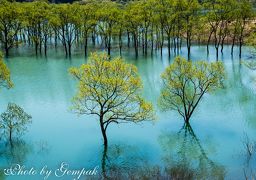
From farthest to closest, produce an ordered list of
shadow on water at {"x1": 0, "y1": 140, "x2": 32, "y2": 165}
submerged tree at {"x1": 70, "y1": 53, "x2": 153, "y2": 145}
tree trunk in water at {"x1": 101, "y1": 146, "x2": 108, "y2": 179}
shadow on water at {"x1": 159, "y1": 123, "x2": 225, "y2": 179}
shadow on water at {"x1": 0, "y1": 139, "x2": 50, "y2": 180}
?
submerged tree at {"x1": 70, "y1": 53, "x2": 153, "y2": 145}, shadow on water at {"x1": 0, "y1": 140, "x2": 32, "y2": 165}, shadow on water at {"x1": 0, "y1": 139, "x2": 50, "y2": 180}, tree trunk in water at {"x1": 101, "y1": 146, "x2": 108, "y2": 179}, shadow on water at {"x1": 159, "y1": 123, "x2": 225, "y2": 179}

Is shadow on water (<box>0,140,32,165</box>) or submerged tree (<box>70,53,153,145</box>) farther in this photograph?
→ submerged tree (<box>70,53,153,145</box>)

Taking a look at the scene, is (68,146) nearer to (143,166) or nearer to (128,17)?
(143,166)

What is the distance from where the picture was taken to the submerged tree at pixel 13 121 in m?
38.8

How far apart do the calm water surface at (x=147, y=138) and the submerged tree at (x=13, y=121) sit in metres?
1.22

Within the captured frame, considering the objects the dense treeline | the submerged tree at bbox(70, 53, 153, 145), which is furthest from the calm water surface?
the dense treeline

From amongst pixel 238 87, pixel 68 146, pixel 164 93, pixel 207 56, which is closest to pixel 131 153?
pixel 68 146

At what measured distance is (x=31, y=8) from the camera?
93188 millimetres

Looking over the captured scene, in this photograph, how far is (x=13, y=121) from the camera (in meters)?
40.4

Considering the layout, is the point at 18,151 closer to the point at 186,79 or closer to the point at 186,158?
the point at 186,158

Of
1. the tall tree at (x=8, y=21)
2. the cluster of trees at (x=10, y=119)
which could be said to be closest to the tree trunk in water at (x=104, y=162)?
the cluster of trees at (x=10, y=119)

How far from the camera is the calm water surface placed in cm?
3375

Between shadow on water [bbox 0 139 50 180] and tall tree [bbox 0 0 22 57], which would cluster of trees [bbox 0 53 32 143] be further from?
tall tree [bbox 0 0 22 57]

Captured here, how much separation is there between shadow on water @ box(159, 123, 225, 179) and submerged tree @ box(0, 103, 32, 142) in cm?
1504

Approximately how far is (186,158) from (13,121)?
741 inches
